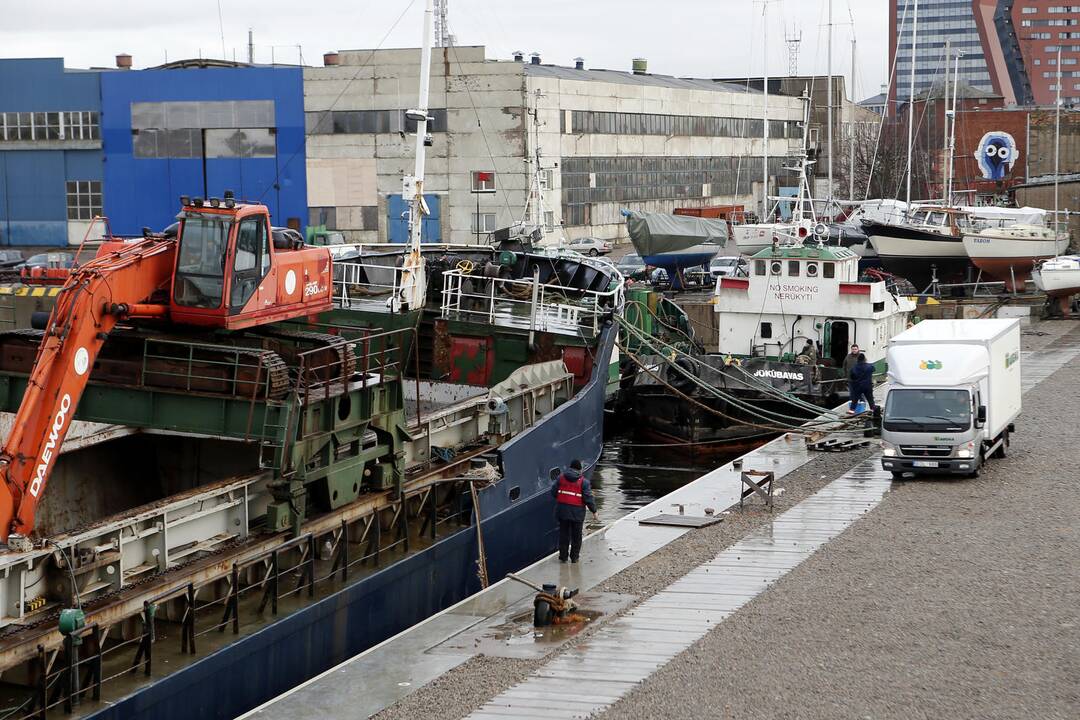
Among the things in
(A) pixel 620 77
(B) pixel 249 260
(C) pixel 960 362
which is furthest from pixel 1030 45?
(B) pixel 249 260

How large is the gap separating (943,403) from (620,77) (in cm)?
5873

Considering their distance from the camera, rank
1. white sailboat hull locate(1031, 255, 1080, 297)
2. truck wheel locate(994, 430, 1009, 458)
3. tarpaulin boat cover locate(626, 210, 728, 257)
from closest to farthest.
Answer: truck wheel locate(994, 430, 1009, 458) < white sailboat hull locate(1031, 255, 1080, 297) < tarpaulin boat cover locate(626, 210, 728, 257)

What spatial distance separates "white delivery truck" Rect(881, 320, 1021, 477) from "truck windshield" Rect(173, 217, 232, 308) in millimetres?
12175

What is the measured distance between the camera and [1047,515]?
66.5 ft

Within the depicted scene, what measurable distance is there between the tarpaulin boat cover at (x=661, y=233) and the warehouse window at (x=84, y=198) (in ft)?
95.4

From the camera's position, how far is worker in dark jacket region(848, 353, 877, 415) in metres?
28.1

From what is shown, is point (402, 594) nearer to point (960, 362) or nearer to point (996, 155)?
point (960, 362)

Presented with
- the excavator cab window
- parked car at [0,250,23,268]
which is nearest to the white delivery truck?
the excavator cab window

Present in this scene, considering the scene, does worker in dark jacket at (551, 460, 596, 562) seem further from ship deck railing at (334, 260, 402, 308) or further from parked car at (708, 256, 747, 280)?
parked car at (708, 256, 747, 280)

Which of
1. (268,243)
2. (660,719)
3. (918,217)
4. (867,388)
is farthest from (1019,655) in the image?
(918,217)

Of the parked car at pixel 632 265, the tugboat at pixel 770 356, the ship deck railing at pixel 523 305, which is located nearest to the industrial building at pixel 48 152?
the parked car at pixel 632 265

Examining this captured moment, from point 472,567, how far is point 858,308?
1718 cm

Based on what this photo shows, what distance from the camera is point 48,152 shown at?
218 ft

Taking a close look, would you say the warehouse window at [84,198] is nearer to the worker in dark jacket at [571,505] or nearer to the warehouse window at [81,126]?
the warehouse window at [81,126]
